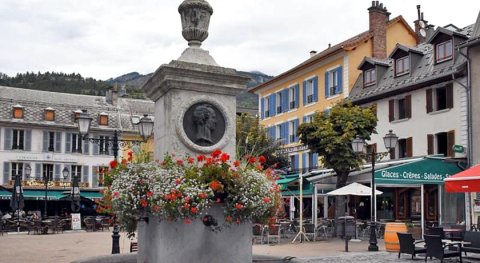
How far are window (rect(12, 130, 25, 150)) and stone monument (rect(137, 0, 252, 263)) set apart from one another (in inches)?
1682

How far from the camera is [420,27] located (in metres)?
40.6

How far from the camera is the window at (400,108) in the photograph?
104 feet

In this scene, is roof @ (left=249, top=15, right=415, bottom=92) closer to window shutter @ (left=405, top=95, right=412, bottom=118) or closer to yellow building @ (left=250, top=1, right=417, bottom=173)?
yellow building @ (left=250, top=1, right=417, bottom=173)

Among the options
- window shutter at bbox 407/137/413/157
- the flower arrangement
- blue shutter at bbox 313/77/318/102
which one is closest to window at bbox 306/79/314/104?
blue shutter at bbox 313/77/318/102

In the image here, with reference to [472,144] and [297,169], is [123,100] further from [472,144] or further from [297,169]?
[472,144]

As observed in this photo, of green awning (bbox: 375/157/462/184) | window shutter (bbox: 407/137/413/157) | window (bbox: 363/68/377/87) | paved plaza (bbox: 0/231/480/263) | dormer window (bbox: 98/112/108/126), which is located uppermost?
window (bbox: 363/68/377/87)

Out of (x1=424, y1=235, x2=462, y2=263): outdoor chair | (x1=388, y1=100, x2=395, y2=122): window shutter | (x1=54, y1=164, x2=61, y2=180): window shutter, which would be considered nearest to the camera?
(x1=424, y1=235, x2=462, y2=263): outdoor chair

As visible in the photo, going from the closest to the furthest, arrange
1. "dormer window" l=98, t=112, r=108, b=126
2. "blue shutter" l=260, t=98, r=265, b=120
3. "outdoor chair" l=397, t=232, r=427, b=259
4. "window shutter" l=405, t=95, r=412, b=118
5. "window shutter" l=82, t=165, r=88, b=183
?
"outdoor chair" l=397, t=232, r=427, b=259, "window shutter" l=405, t=95, r=412, b=118, "blue shutter" l=260, t=98, r=265, b=120, "window shutter" l=82, t=165, r=88, b=183, "dormer window" l=98, t=112, r=108, b=126

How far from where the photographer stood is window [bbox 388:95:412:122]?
3162cm

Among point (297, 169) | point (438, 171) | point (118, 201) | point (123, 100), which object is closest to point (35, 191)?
point (123, 100)

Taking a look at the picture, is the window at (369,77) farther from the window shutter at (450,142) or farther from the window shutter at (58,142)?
the window shutter at (58,142)

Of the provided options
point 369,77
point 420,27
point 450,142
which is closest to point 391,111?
point 369,77

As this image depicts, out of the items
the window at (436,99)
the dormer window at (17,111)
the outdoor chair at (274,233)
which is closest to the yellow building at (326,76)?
the window at (436,99)

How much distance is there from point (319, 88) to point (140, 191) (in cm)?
3236
